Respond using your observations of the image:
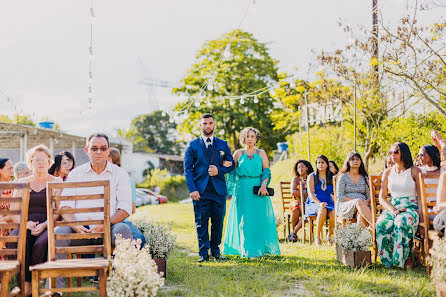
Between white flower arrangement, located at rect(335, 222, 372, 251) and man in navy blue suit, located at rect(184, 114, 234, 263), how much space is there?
1.65 meters

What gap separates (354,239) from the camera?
5723 millimetres

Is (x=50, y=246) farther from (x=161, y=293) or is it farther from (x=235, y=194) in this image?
(x=235, y=194)

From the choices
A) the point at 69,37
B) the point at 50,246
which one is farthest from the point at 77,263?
the point at 69,37

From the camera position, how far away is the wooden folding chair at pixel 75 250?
144 inches

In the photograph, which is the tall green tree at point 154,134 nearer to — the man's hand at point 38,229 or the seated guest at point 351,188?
the seated guest at point 351,188

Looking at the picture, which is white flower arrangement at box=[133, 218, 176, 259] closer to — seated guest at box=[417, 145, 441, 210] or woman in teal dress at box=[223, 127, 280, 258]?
woman in teal dress at box=[223, 127, 280, 258]

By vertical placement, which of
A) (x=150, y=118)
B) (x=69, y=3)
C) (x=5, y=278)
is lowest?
(x=5, y=278)

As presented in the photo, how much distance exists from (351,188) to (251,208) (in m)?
1.59

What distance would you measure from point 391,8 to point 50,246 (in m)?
8.41

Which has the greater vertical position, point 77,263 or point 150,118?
point 150,118

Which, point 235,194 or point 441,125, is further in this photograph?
→ point 441,125

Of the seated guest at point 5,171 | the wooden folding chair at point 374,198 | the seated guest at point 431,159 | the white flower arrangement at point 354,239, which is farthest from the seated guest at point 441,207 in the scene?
the seated guest at point 5,171

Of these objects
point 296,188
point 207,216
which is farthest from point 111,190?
point 296,188

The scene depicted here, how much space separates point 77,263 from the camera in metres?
3.78
